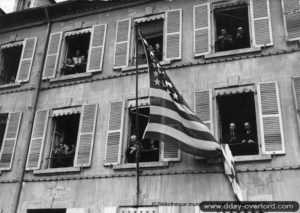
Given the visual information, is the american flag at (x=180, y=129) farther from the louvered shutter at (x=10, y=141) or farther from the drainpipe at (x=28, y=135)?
the louvered shutter at (x=10, y=141)

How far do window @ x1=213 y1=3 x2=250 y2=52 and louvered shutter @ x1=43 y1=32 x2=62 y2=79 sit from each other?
5.49 meters

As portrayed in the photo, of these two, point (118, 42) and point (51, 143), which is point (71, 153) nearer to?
point (51, 143)

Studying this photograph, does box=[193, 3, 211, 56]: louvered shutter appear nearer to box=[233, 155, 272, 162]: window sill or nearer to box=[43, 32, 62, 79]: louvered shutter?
box=[233, 155, 272, 162]: window sill

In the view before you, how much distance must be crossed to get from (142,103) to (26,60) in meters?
5.07

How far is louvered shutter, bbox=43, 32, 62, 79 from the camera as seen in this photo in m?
13.1

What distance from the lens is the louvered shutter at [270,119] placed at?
9242 millimetres

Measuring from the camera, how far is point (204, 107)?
33.9 ft

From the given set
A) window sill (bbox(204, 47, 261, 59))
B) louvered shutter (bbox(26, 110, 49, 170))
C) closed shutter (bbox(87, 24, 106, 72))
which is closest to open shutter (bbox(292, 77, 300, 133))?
window sill (bbox(204, 47, 261, 59))

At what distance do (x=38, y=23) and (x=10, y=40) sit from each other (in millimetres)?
1276

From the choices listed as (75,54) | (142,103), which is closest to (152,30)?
(142,103)

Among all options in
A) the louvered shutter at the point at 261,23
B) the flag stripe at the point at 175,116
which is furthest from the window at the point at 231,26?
the flag stripe at the point at 175,116

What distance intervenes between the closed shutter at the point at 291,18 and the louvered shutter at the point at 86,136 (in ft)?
19.3

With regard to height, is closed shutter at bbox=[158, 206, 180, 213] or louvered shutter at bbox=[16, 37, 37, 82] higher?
louvered shutter at bbox=[16, 37, 37, 82]

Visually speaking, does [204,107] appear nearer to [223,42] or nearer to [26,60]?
[223,42]
